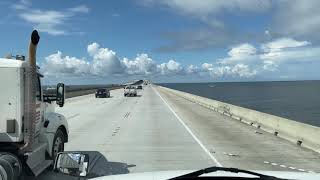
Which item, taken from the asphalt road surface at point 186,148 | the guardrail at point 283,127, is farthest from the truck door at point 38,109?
the guardrail at point 283,127

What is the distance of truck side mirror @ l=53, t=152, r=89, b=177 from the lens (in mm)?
6527

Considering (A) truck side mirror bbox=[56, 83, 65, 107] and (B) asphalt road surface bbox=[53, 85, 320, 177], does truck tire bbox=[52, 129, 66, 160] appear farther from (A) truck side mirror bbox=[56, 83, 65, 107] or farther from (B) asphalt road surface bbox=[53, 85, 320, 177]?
(B) asphalt road surface bbox=[53, 85, 320, 177]

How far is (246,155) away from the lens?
16906 mm

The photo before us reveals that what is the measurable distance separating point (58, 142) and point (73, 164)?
6.07m

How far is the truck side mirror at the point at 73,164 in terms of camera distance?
21.4 feet

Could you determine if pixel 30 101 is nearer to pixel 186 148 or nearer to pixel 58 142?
pixel 58 142

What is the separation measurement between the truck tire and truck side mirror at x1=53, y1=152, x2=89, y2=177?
534 cm

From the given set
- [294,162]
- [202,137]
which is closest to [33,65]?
[294,162]

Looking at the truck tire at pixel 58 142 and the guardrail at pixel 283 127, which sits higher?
the truck tire at pixel 58 142

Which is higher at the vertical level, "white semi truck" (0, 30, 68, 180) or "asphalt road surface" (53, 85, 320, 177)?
"white semi truck" (0, 30, 68, 180)

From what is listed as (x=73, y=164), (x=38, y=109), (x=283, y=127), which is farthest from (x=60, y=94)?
(x=283, y=127)

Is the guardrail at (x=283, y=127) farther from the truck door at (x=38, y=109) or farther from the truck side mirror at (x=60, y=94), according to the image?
the truck door at (x=38, y=109)

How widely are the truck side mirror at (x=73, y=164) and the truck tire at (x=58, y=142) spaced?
5340 millimetres

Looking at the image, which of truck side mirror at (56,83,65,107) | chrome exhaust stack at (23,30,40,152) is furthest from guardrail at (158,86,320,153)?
chrome exhaust stack at (23,30,40,152)
